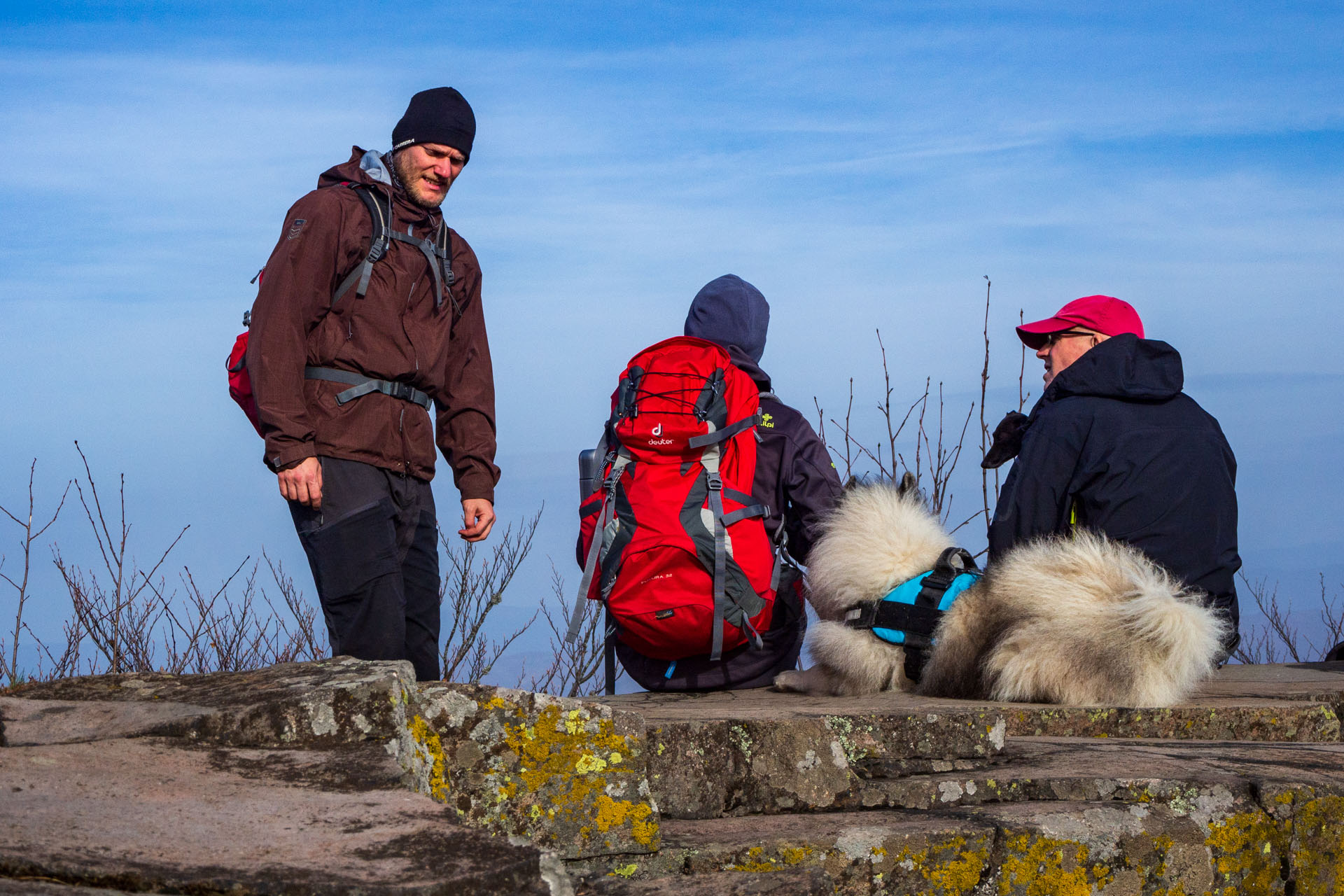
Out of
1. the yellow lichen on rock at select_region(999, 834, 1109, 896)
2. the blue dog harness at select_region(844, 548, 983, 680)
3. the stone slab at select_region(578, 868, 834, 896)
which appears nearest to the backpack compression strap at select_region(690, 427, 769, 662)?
the blue dog harness at select_region(844, 548, 983, 680)

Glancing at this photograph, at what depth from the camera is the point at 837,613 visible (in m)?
4.08

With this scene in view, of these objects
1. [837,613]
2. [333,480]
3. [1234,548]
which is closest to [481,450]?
[333,480]

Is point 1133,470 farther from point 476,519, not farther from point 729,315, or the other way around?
point 476,519

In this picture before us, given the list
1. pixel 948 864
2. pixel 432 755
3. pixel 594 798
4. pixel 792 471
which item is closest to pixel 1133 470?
pixel 792 471

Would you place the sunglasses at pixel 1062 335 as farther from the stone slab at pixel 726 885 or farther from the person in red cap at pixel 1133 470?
the stone slab at pixel 726 885

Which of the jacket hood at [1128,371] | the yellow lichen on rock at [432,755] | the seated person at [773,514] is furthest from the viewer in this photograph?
the seated person at [773,514]

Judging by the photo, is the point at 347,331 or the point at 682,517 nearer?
the point at 347,331

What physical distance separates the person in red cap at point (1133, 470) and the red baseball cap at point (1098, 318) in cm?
17

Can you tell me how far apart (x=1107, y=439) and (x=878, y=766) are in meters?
1.80

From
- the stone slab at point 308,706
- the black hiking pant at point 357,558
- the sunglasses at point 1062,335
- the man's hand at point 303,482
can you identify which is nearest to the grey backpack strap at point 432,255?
the black hiking pant at point 357,558

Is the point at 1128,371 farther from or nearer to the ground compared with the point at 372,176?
nearer to the ground

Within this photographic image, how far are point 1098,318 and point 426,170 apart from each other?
8.47 feet

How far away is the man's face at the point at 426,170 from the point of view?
396 cm

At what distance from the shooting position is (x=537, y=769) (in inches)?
84.0
